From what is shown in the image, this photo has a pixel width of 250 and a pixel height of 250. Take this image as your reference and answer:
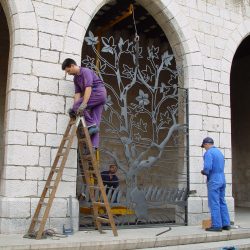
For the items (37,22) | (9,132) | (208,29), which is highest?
(208,29)

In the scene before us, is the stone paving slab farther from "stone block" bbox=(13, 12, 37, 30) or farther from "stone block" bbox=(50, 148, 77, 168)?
"stone block" bbox=(13, 12, 37, 30)

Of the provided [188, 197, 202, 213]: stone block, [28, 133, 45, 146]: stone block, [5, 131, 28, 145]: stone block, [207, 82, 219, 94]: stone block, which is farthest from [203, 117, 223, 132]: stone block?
[5, 131, 28, 145]: stone block

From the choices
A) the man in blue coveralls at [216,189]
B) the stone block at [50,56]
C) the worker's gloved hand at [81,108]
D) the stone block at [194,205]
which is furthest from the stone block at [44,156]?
the stone block at [194,205]

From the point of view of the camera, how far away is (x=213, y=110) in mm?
6988

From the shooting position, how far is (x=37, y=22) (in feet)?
18.0

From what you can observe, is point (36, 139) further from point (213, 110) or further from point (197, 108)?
point (213, 110)

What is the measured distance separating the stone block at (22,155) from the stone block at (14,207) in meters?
0.46

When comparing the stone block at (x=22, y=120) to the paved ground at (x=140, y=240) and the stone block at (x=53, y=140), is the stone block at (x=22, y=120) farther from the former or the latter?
the paved ground at (x=140, y=240)

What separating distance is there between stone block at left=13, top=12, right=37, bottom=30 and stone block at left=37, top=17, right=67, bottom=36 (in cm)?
9

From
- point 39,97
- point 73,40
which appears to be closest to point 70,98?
point 39,97

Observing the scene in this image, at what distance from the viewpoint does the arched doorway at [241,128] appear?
1163cm

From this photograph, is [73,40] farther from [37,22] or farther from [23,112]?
[23,112]

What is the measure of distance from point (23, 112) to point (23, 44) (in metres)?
Answer: 0.93

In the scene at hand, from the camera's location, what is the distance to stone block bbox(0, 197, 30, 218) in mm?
4930
